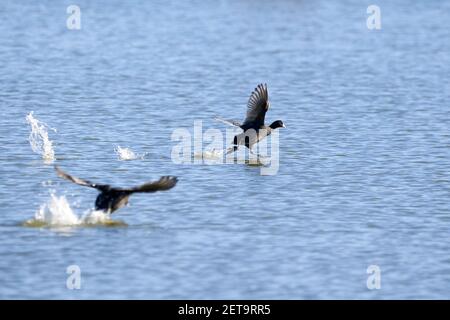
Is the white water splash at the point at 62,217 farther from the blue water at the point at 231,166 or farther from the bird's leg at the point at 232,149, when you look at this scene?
the bird's leg at the point at 232,149

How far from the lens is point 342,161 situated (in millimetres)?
20969

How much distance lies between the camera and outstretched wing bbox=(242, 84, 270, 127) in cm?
1983

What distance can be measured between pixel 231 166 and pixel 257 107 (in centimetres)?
111

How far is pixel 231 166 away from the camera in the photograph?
20.3m

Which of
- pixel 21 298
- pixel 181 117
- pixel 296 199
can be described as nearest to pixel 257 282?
pixel 21 298

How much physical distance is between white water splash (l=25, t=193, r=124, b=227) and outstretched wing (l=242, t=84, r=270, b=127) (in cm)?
491

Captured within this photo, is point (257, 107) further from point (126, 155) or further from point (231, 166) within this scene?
point (126, 155)

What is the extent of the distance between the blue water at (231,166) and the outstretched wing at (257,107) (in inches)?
33.4

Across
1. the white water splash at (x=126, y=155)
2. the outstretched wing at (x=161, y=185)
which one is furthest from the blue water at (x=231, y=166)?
the outstretched wing at (x=161, y=185)

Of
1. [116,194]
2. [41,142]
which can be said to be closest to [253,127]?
[41,142]

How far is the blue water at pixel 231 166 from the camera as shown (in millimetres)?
14081

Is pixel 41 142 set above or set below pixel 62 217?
above

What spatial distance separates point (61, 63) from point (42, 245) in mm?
19153
